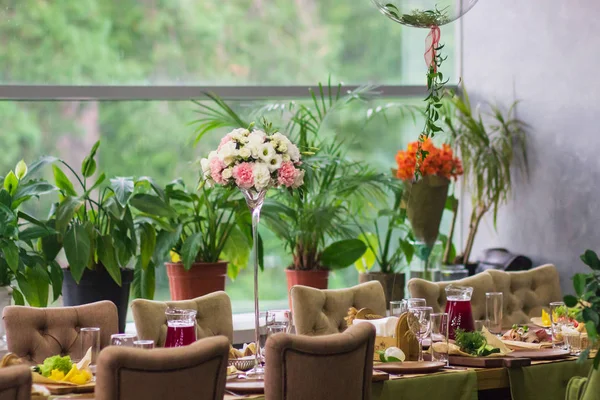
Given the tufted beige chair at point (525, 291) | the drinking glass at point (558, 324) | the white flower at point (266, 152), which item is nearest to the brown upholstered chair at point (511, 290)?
the tufted beige chair at point (525, 291)

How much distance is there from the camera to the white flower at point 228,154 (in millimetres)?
3432

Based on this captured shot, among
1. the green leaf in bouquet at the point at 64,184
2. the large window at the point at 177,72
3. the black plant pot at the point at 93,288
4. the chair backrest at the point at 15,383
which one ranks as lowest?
the black plant pot at the point at 93,288

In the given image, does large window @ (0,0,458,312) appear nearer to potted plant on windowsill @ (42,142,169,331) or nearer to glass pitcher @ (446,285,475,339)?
potted plant on windowsill @ (42,142,169,331)

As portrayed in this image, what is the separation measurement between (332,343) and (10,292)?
244 centimetres

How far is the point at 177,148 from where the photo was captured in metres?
6.40

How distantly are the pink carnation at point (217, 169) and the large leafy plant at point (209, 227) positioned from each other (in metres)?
1.92

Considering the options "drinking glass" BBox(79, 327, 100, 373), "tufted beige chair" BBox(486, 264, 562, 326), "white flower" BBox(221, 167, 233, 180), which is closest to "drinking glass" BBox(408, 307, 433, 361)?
"white flower" BBox(221, 167, 233, 180)

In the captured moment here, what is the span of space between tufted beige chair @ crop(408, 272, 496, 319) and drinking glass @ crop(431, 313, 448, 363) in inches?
29.4

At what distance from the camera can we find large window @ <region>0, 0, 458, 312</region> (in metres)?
5.98

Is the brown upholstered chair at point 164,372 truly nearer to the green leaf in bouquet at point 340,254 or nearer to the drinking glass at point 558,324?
the drinking glass at point 558,324

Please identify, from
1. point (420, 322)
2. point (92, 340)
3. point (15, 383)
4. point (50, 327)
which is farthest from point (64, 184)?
point (15, 383)

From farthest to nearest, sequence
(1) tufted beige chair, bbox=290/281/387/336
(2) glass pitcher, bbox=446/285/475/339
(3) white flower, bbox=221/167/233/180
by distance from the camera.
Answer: (1) tufted beige chair, bbox=290/281/387/336 < (2) glass pitcher, bbox=446/285/475/339 < (3) white flower, bbox=221/167/233/180

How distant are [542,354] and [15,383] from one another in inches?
79.7

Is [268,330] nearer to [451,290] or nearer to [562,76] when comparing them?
[451,290]
